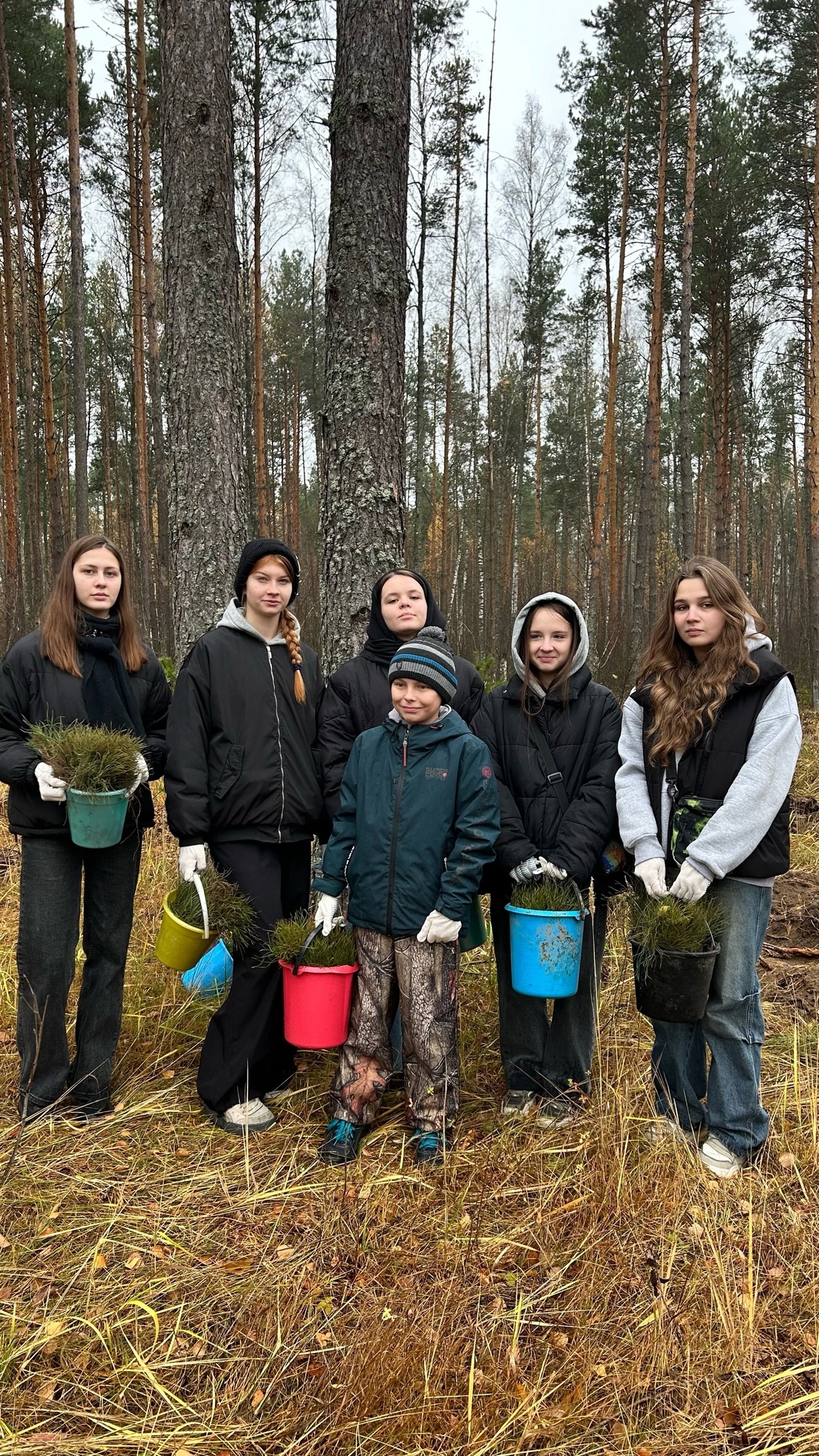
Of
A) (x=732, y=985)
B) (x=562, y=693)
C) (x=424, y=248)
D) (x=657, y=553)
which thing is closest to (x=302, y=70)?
(x=424, y=248)

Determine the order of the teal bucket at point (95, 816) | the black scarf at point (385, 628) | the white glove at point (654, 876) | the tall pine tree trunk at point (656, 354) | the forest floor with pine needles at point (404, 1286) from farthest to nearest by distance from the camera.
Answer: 1. the tall pine tree trunk at point (656, 354)
2. the black scarf at point (385, 628)
3. the teal bucket at point (95, 816)
4. the white glove at point (654, 876)
5. the forest floor with pine needles at point (404, 1286)

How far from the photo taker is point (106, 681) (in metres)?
3.34

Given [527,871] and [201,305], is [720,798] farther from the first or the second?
[201,305]

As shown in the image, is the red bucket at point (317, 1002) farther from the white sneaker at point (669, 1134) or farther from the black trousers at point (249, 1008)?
the white sneaker at point (669, 1134)

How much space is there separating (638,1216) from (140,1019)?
92.8 inches

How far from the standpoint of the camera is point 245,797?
129 inches

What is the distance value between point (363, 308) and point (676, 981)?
11.7ft

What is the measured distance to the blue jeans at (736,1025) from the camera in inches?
115

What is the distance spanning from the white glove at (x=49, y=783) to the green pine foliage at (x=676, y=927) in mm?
2010

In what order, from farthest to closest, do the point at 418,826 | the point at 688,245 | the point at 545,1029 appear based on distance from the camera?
the point at 688,245
the point at 545,1029
the point at 418,826

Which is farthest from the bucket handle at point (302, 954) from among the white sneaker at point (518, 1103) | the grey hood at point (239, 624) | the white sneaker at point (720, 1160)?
the white sneaker at point (720, 1160)

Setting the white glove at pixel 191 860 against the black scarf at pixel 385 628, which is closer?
the white glove at pixel 191 860

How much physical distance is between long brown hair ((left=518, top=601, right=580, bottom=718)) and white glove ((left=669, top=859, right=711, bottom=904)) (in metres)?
0.81

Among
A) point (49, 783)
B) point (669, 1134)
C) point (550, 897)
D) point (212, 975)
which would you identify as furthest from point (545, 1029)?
point (49, 783)
